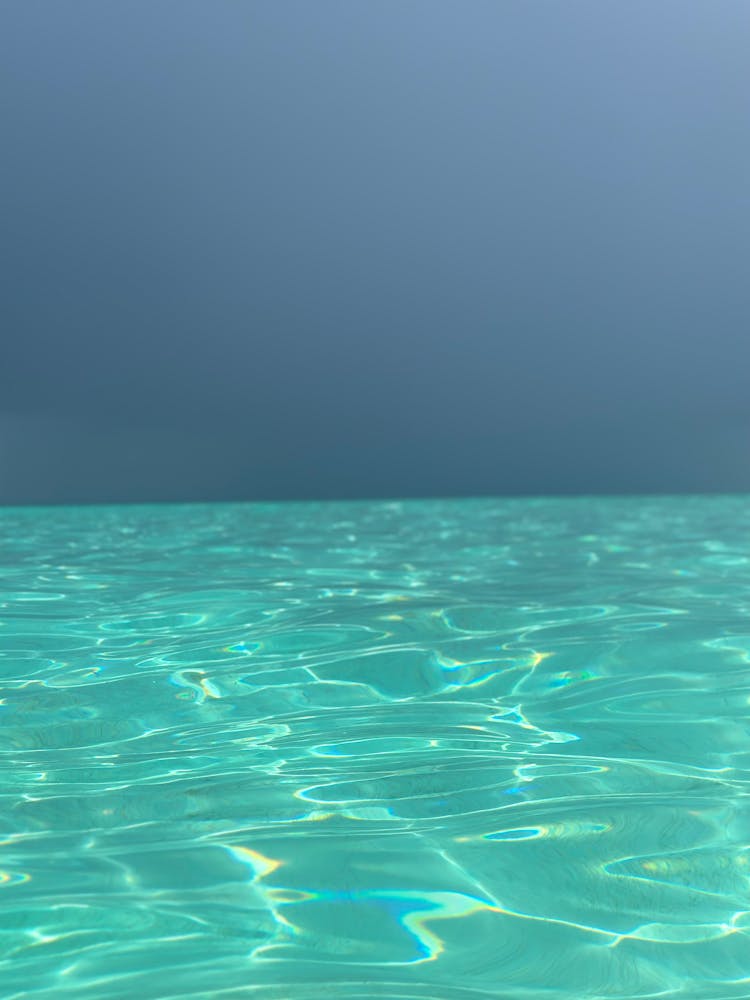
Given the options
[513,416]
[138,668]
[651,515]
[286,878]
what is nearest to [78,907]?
[286,878]

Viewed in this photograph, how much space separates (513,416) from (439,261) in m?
1.57

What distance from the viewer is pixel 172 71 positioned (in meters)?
8.05

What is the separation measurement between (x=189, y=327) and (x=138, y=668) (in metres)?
7.41

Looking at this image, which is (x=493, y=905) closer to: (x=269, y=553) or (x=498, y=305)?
(x=269, y=553)

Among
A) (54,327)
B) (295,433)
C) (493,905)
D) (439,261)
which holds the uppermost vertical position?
(439,261)

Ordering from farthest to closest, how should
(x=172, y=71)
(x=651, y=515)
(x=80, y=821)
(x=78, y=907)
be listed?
(x=172, y=71) → (x=651, y=515) → (x=80, y=821) → (x=78, y=907)

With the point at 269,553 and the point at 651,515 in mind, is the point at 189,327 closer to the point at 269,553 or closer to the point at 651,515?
the point at 651,515

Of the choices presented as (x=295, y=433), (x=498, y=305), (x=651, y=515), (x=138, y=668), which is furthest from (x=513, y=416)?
(x=138, y=668)

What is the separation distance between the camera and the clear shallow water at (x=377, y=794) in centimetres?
86

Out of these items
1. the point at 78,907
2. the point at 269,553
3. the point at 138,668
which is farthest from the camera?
the point at 269,553

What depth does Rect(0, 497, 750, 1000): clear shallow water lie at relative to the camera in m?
0.86

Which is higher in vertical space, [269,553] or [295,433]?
[295,433]

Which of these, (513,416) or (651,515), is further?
Answer: (513,416)

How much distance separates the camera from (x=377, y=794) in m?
1.25
